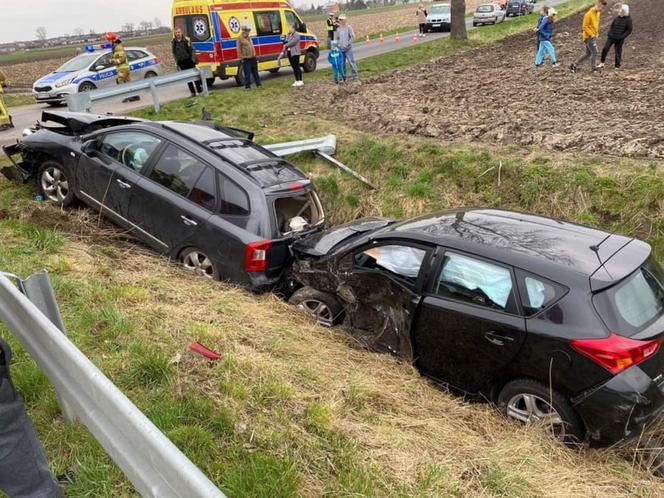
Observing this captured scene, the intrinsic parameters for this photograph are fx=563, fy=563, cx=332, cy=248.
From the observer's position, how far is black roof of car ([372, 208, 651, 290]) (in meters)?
4.14

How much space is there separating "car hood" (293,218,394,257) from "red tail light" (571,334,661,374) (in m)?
2.79

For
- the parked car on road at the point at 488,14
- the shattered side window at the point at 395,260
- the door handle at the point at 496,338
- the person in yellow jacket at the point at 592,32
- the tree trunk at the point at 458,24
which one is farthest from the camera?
the parked car on road at the point at 488,14

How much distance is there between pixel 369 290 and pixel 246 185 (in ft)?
6.27

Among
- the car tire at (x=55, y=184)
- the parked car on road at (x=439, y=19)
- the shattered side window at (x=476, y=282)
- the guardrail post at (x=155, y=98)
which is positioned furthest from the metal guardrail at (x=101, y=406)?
the parked car on road at (x=439, y=19)

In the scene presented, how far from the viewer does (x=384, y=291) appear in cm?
520

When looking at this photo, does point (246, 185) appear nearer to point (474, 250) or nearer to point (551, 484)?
point (474, 250)

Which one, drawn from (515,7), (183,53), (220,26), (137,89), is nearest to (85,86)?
(183,53)

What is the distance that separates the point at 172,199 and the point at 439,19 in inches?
1218

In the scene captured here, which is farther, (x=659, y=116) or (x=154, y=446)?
(x=659, y=116)

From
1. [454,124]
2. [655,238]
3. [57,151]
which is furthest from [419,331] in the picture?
[454,124]

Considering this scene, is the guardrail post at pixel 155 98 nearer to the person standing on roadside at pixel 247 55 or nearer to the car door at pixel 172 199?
the person standing on roadside at pixel 247 55

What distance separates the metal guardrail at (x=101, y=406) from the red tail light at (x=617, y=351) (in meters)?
3.03

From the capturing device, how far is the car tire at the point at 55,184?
7.74 m

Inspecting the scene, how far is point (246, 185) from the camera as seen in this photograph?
245 inches
